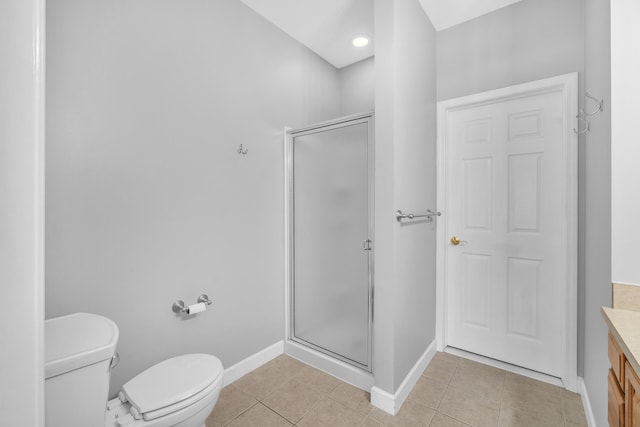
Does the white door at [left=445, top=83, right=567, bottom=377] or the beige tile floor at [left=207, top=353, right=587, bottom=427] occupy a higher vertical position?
the white door at [left=445, top=83, right=567, bottom=377]

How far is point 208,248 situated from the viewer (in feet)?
6.21

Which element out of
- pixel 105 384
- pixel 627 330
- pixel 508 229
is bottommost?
pixel 105 384

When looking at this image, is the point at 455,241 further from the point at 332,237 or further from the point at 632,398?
the point at 632,398

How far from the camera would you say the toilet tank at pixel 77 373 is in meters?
0.98

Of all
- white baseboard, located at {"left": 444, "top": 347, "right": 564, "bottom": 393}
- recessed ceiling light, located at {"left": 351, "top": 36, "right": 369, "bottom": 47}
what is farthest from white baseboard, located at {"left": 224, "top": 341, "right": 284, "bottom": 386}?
recessed ceiling light, located at {"left": 351, "top": 36, "right": 369, "bottom": 47}

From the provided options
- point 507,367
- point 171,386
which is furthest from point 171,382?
point 507,367

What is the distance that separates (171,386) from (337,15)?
2565mm

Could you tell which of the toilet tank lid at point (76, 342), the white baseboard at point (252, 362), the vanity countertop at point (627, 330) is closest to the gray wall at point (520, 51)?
the vanity countertop at point (627, 330)

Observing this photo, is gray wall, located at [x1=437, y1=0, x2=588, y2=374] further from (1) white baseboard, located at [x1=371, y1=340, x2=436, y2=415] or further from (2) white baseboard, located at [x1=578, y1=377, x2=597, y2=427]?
(1) white baseboard, located at [x1=371, y1=340, x2=436, y2=415]

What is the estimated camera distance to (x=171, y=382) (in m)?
1.35

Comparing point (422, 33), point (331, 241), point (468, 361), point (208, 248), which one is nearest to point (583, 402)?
point (468, 361)

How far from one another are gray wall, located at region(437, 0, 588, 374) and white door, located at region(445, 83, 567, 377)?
4.7 inches

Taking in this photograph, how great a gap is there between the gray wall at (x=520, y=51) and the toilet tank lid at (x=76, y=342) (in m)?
2.62

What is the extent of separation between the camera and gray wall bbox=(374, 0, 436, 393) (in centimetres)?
177
